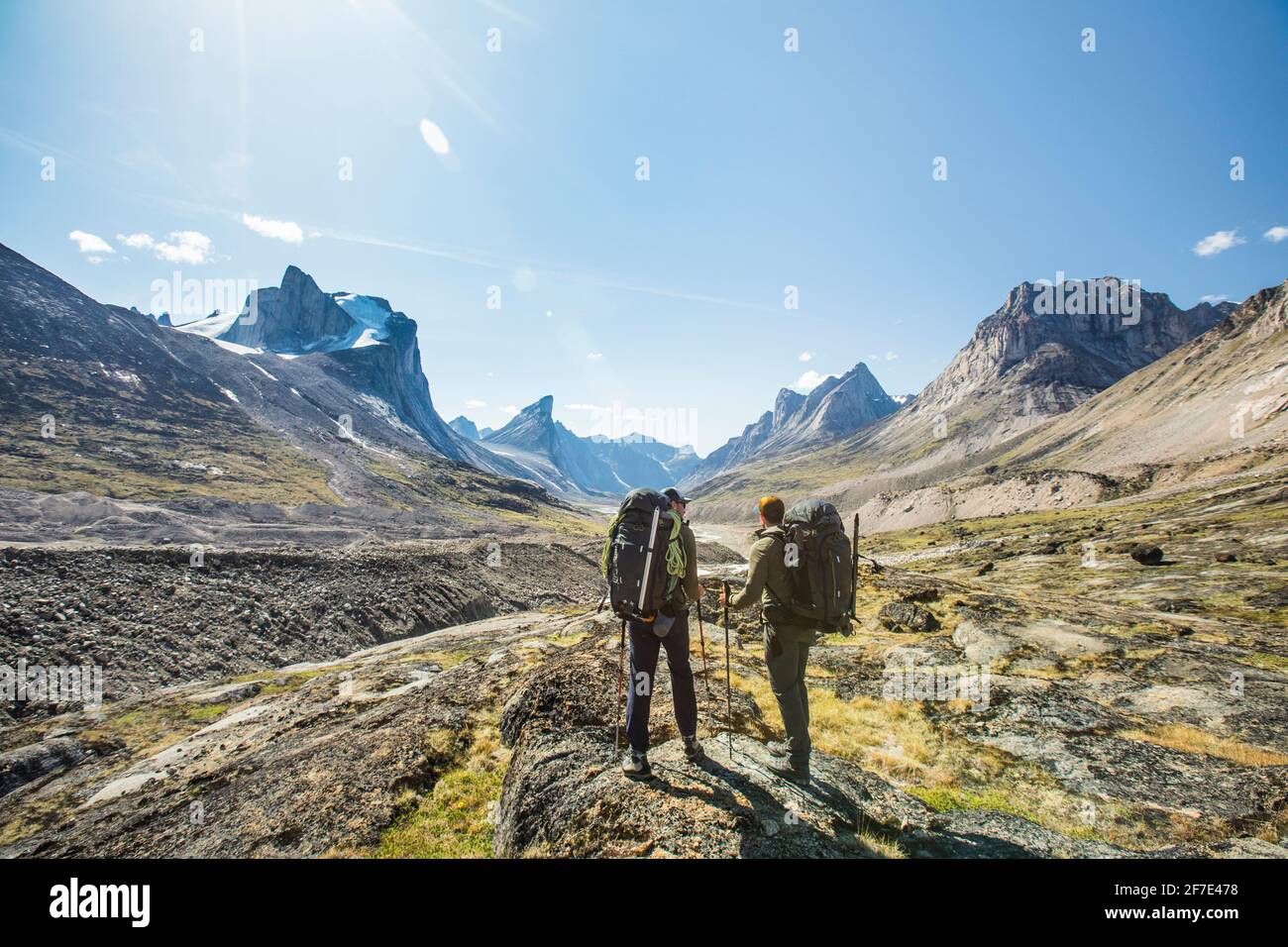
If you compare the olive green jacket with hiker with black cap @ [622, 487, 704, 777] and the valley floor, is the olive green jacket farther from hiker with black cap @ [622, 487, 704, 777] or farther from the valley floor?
the valley floor

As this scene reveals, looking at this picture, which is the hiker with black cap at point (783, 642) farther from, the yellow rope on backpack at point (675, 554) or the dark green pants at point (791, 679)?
the yellow rope on backpack at point (675, 554)

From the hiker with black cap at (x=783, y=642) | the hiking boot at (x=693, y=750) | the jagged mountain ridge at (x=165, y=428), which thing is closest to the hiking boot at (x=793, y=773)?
the hiker with black cap at (x=783, y=642)

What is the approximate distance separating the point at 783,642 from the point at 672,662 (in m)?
1.64

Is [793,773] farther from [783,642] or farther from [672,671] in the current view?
[672,671]

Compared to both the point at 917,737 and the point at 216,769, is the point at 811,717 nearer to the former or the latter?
the point at 917,737

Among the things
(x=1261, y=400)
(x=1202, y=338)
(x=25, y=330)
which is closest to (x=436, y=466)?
(x=25, y=330)

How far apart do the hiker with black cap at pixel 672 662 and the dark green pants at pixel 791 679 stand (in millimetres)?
1211

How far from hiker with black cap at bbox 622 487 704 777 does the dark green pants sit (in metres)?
1.21

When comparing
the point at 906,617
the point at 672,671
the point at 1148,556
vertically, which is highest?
the point at 672,671

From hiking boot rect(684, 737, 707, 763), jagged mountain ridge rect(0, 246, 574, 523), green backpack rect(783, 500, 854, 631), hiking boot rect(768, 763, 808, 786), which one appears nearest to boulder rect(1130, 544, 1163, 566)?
green backpack rect(783, 500, 854, 631)

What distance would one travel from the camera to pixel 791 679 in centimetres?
734

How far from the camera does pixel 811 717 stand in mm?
11664

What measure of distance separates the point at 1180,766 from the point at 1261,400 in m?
165

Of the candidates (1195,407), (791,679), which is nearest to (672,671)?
(791,679)
